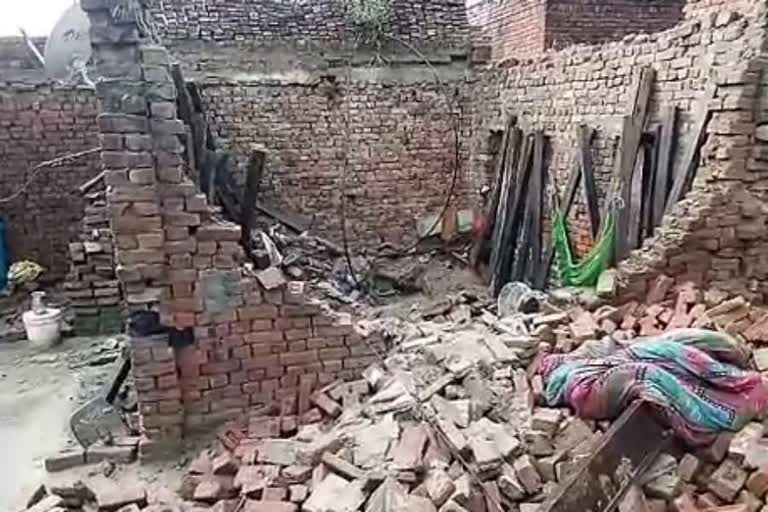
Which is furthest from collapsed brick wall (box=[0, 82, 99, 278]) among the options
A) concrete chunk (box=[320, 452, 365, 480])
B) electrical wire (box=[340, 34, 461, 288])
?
concrete chunk (box=[320, 452, 365, 480])

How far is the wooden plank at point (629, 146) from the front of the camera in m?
6.33

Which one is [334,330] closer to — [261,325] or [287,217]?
[261,325]

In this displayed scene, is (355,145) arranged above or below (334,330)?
above

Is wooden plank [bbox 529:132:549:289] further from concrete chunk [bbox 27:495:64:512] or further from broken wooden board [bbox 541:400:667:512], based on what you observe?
concrete chunk [bbox 27:495:64:512]

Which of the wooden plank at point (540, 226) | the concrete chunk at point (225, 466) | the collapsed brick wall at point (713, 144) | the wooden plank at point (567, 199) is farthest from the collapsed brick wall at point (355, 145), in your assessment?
the concrete chunk at point (225, 466)

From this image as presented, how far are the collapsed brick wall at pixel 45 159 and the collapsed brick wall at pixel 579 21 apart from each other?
6379mm

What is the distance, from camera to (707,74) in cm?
559

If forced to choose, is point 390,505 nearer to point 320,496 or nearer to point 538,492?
point 320,496

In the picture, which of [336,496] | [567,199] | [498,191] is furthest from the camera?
[498,191]

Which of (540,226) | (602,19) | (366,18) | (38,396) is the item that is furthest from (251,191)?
(602,19)

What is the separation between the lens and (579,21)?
953 cm

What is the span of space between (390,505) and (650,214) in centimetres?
407

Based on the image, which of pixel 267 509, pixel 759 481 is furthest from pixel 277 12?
pixel 759 481

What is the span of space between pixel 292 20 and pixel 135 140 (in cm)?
636
